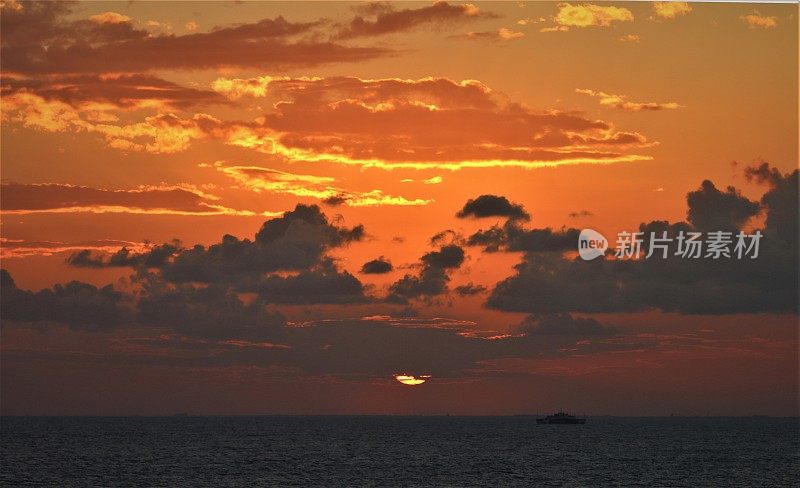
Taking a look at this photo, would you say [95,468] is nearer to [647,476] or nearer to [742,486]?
[647,476]

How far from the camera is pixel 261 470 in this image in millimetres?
176875

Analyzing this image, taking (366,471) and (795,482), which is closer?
(795,482)

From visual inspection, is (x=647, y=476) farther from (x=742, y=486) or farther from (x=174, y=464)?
(x=174, y=464)

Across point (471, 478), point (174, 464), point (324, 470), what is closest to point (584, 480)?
point (471, 478)

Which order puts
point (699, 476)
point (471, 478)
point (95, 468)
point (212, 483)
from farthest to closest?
point (95, 468) < point (699, 476) < point (471, 478) < point (212, 483)

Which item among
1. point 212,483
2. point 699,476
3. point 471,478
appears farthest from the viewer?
point 699,476

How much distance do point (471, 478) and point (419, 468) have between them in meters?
24.8

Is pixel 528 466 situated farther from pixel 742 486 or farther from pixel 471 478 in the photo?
pixel 742 486

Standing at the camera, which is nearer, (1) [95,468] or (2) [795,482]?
(2) [795,482]

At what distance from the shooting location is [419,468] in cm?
18588

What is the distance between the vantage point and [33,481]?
156625 millimetres

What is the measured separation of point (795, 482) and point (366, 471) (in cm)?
6656

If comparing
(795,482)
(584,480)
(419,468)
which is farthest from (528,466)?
(795,482)

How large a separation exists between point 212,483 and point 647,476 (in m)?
68.1
